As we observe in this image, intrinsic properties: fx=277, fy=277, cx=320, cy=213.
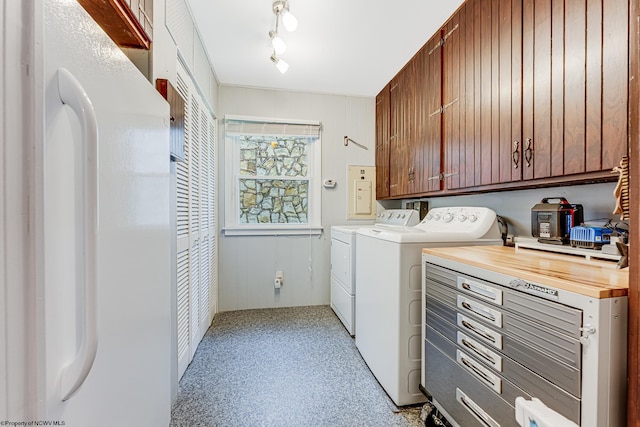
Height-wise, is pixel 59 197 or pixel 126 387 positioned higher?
pixel 59 197

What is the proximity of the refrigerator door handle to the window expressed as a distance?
251 cm

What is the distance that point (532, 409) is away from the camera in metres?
0.87

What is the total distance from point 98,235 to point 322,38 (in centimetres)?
216

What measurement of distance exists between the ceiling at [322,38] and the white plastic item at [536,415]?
84.3 inches

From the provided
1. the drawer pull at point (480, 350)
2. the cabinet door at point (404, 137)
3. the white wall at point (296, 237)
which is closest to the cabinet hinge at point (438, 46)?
the cabinet door at point (404, 137)

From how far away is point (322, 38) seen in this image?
2146 millimetres

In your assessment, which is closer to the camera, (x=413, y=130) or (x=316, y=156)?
(x=413, y=130)

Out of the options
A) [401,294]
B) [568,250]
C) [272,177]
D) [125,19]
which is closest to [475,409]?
[401,294]

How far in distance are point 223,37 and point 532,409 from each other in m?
2.76

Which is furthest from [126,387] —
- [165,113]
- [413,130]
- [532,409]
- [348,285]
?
[413,130]

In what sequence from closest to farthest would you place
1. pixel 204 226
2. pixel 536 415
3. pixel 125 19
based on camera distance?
pixel 536 415, pixel 125 19, pixel 204 226

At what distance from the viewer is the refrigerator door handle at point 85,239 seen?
521mm

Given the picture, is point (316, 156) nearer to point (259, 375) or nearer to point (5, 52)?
point (259, 375)

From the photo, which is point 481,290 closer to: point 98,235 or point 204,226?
point 98,235
